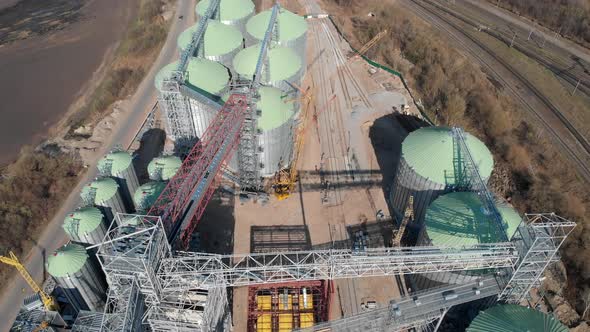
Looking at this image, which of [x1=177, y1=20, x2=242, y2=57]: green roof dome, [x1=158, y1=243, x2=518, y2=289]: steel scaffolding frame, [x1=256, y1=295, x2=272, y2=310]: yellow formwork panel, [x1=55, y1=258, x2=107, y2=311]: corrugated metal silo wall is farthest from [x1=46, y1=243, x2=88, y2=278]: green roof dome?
[x1=177, y1=20, x2=242, y2=57]: green roof dome

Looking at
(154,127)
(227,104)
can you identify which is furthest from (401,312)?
(154,127)

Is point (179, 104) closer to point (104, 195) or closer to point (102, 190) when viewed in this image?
point (102, 190)

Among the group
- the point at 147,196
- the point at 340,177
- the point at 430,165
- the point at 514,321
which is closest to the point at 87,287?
the point at 147,196

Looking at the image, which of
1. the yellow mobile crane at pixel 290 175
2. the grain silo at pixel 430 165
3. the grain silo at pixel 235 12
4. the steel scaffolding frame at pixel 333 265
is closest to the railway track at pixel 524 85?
the grain silo at pixel 430 165

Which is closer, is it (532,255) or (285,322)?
(532,255)

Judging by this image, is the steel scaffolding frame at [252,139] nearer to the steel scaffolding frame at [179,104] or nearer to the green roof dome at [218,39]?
the green roof dome at [218,39]

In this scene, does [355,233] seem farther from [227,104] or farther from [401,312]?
[227,104]

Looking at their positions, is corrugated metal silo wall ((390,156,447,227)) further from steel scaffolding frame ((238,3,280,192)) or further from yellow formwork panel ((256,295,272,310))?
yellow formwork panel ((256,295,272,310))
